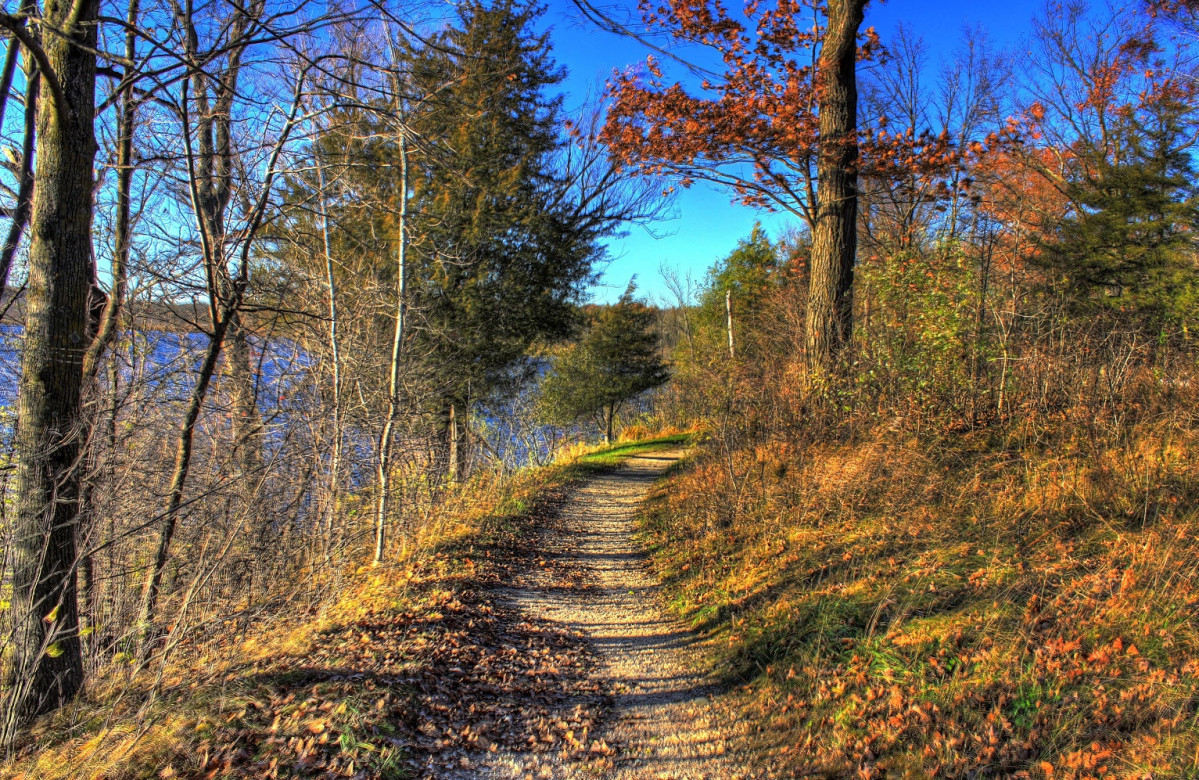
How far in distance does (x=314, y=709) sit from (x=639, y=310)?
2448 centimetres

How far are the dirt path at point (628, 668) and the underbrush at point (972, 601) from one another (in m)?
0.31

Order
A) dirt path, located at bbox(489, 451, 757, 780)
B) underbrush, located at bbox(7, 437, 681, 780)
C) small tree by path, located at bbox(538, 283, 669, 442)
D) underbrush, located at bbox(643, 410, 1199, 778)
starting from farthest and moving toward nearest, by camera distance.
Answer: small tree by path, located at bbox(538, 283, 669, 442) → dirt path, located at bbox(489, 451, 757, 780) → underbrush, located at bbox(7, 437, 681, 780) → underbrush, located at bbox(643, 410, 1199, 778)

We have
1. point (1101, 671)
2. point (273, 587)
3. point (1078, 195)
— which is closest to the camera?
point (1101, 671)

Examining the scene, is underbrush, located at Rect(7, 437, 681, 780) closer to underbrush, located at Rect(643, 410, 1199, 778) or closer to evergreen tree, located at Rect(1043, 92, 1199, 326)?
underbrush, located at Rect(643, 410, 1199, 778)

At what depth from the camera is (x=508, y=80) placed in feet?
36.1

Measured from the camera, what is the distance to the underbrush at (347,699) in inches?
120

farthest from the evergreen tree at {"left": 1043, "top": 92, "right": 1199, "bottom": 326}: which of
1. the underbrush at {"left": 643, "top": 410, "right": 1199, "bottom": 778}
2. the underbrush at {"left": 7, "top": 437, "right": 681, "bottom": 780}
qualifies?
the underbrush at {"left": 7, "top": 437, "right": 681, "bottom": 780}

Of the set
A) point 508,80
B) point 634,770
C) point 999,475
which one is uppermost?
point 508,80

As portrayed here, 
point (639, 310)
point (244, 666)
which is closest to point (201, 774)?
point (244, 666)

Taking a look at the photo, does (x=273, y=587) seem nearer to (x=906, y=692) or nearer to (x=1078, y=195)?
(x=906, y=692)

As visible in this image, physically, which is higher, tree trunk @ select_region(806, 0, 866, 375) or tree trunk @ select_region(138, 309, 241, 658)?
tree trunk @ select_region(806, 0, 866, 375)

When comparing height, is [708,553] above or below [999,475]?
below

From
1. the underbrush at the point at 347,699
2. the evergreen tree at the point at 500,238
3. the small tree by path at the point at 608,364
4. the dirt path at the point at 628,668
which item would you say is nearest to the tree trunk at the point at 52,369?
the underbrush at the point at 347,699

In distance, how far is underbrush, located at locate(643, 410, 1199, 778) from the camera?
293cm
